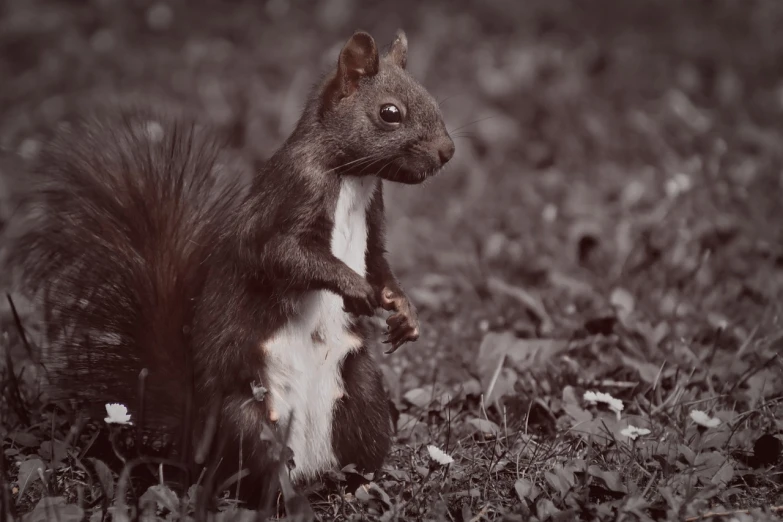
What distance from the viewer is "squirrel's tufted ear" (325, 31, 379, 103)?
2.21 meters

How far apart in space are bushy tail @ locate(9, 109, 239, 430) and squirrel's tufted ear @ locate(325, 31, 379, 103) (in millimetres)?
431

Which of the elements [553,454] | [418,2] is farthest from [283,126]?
[553,454]

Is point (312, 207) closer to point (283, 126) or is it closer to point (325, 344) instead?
point (325, 344)

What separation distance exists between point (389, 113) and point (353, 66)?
0.52 feet

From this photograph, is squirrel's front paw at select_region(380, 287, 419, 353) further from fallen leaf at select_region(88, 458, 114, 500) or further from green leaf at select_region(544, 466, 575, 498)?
fallen leaf at select_region(88, 458, 114, 500)

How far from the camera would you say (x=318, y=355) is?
2.22 m

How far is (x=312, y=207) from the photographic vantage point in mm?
2133

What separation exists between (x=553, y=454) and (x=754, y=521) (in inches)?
20.9

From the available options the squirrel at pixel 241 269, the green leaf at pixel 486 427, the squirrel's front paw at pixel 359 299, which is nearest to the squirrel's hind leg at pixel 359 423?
the squirrel at pixel 241 269

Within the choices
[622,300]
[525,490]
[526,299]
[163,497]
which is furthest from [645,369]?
[163,497]

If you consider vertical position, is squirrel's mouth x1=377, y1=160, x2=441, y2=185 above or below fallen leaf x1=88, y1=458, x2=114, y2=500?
above

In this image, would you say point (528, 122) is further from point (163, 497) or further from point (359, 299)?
point (163, 497)

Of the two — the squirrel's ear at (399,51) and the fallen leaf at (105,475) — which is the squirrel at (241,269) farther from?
the fallen leaf at (105,475)

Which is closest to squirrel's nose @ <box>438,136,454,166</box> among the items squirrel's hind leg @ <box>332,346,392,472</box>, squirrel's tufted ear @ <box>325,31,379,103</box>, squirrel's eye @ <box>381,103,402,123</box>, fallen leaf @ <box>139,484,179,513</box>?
squirrel's eye @ <box>381,103,402,123</box>
